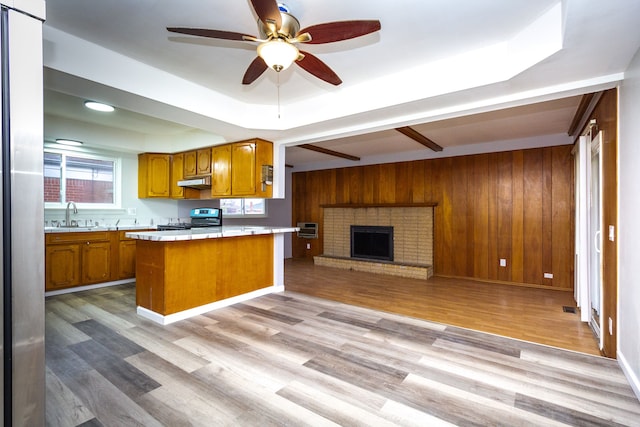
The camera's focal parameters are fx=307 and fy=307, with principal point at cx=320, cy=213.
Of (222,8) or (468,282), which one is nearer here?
(222,8)

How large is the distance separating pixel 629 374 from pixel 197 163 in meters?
5.57

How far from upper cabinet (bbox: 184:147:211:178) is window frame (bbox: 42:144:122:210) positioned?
4.11ft

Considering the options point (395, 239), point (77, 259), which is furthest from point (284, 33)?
point (395, 239)

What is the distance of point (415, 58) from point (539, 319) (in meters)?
3.10

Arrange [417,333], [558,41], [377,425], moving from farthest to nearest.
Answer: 1. [417,333]
2. [558,41]
3. [377,425]

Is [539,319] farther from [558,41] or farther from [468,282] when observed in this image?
[558,41]

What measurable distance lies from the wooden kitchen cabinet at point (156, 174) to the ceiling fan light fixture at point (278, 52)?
4388mm

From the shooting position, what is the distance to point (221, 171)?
478cm

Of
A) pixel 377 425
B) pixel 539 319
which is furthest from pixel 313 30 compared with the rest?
pixel 539 319

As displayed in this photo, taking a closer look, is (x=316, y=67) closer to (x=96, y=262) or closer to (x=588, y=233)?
Answer: (x=588, y=233)

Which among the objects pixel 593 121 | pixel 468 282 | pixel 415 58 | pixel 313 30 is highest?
pixel 415 58

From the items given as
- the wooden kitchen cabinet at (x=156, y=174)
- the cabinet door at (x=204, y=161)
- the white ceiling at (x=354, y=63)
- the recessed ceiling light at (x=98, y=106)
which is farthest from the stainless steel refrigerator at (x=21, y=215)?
the wooden kitchen cabinet at (x=156, y=174)

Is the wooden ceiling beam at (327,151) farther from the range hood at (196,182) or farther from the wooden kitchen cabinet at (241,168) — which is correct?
the range hood at (196,182)

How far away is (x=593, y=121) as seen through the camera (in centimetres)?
301
